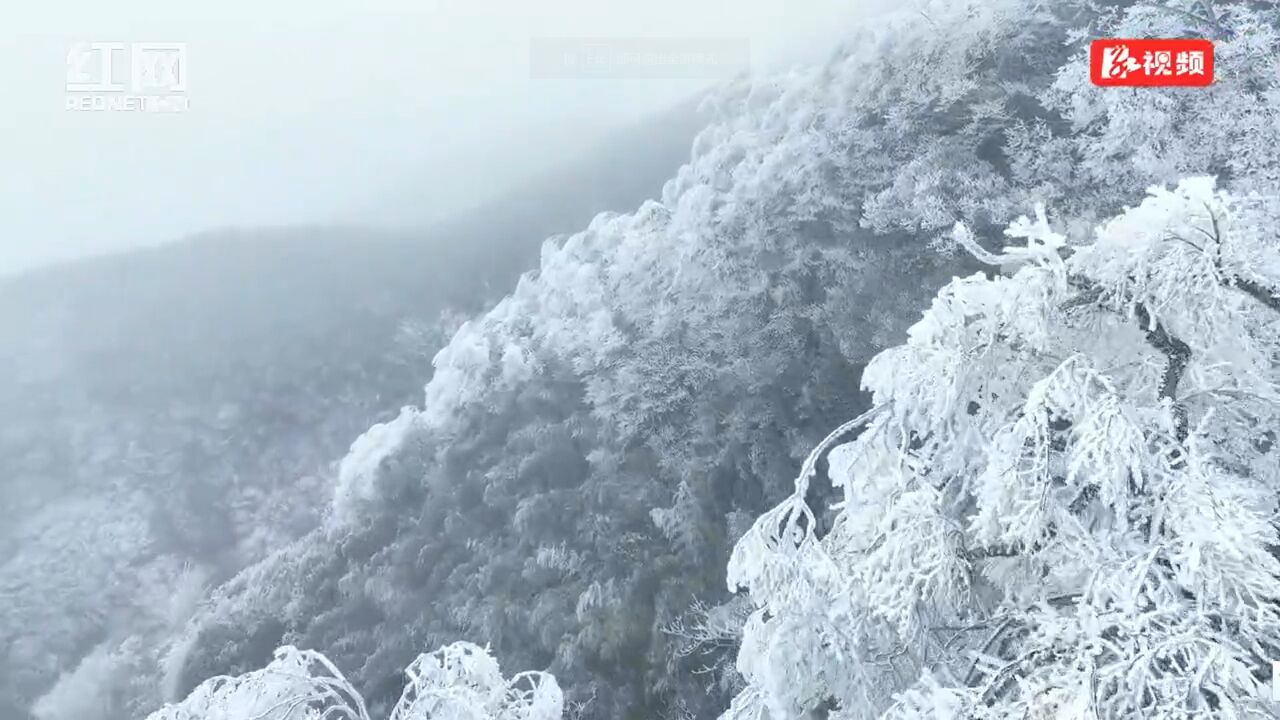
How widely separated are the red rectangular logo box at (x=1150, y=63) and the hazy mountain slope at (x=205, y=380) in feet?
21.3

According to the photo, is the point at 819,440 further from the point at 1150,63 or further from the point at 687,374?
the point at 1150,63

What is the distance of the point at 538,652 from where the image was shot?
9.73m

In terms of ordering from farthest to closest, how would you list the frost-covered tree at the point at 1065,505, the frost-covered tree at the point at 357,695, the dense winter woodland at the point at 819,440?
the frost-covered tree at the point at 357,695
the dense winter woodland at the point at 819,440
the frost-covered tree at the point at 1065,505

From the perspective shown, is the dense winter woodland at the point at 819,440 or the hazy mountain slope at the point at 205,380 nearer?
the dense winter woodland at the point at 819,440

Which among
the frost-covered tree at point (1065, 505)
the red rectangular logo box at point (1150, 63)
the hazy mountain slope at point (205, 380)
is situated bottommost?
the hazy mountain slope at point (205, 380)

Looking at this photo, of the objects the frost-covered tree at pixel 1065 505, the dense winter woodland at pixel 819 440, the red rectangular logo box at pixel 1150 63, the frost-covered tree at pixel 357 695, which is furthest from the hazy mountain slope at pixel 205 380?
the frost-covered tree at pixel 1065 505

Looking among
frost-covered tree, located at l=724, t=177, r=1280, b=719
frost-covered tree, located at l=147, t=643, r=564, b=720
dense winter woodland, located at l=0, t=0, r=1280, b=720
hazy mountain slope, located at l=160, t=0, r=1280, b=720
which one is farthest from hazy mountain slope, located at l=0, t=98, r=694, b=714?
frost-covered tree, located at l=724, t=177, r=1280, b=719

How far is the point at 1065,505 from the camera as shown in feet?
7.93

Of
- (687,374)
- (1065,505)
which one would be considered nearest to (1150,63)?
(687,374)

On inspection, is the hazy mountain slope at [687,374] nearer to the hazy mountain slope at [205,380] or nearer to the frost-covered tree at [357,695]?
the hazy mountain slope at [205,380]

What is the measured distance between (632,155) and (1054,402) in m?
13.5

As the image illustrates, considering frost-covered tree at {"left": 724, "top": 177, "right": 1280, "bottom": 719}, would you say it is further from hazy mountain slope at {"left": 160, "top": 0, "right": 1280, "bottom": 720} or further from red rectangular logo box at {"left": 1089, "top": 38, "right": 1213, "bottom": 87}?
red rectangular logo box at {"left": 1089, "top": 38, "right": 1213, "bottom": 87}

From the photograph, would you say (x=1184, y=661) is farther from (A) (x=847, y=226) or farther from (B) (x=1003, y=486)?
(A) (x=847, y=226)

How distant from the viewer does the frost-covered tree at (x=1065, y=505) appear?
1.91m
